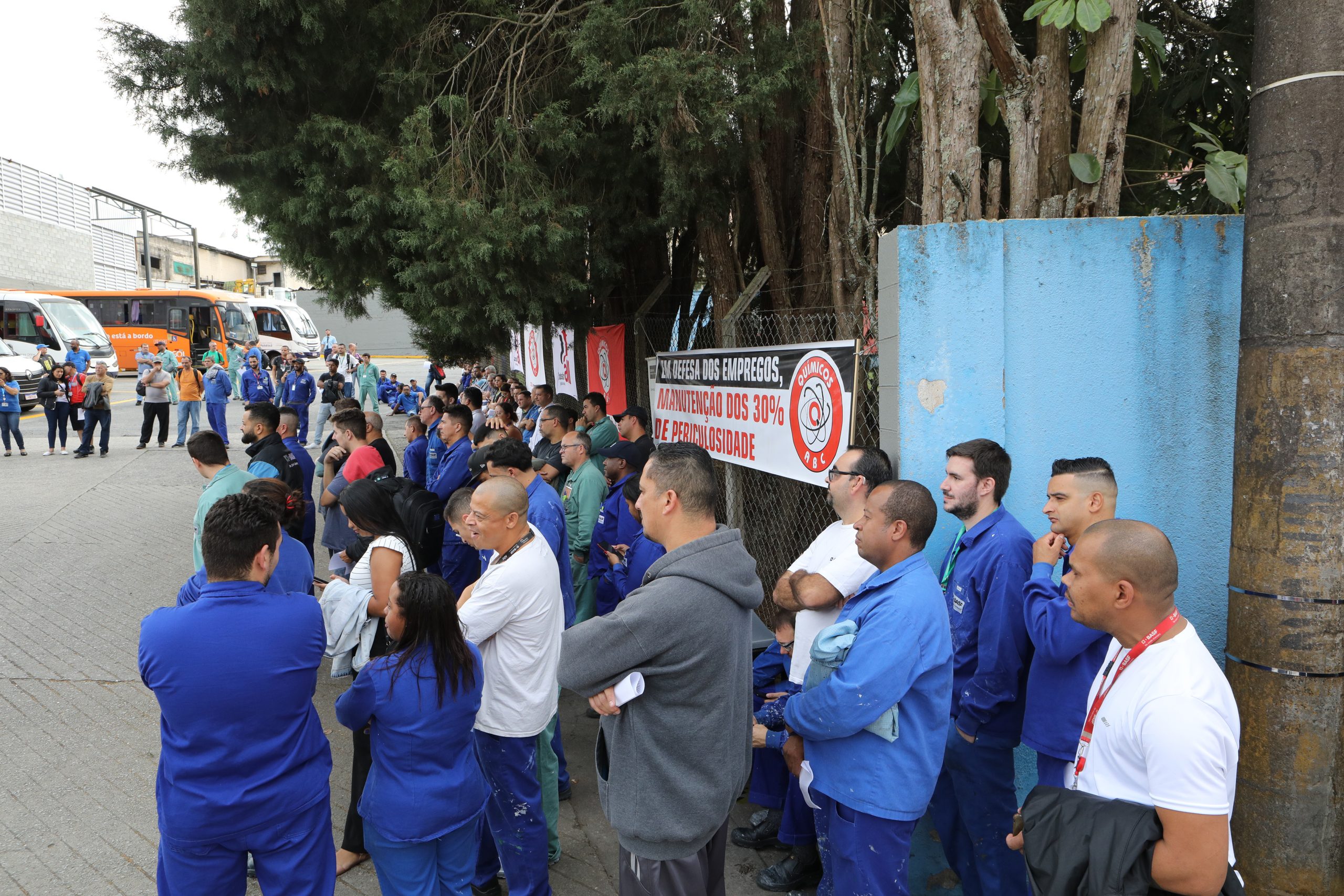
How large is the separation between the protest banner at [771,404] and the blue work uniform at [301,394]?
12109mm

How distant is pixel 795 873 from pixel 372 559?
2271 mm

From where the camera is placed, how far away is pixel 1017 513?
390 centimetres

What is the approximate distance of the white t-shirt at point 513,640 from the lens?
3.42 m

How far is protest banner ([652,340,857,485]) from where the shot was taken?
15.1ft

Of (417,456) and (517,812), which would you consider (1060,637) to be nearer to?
(517,812)

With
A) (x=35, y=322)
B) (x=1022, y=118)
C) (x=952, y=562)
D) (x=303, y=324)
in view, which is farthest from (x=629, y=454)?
(x=303, y=324)

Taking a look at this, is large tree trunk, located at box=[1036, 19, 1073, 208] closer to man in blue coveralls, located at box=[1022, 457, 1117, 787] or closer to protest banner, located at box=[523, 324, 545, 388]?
man in blue coveralls, located at box=[1022, 457, 1117, 787]

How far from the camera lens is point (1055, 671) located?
3.03m

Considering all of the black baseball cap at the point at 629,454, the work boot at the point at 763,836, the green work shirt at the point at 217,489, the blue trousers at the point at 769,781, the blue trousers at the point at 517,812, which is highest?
the black baseball cap at the point at 629,454

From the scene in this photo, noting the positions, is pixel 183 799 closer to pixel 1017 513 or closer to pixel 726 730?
pixel 726 730

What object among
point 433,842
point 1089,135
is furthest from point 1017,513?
point 433,842

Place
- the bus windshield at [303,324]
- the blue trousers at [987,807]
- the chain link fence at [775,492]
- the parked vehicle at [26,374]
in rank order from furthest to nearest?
1. the bus windshield at [303,324]
2. the parked vehicle at [26,374]
3. the chain link fence at [775,492]
4. the blue trousers at [987,807]

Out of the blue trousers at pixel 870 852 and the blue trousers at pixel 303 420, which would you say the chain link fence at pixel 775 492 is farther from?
the blue trousers at pixel 303 420

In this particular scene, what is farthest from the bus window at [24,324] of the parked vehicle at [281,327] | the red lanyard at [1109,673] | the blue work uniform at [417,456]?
the red lanyard at [1109,673]
